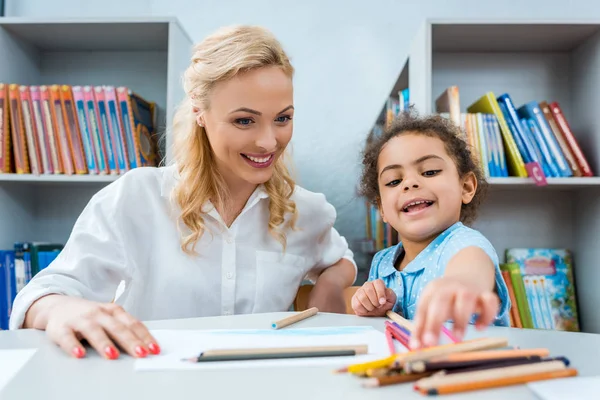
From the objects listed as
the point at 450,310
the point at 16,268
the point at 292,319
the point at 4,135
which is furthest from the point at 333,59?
the point at 450,310

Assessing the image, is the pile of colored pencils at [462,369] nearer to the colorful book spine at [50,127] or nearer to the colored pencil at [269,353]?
the colored pencil at [269,353]

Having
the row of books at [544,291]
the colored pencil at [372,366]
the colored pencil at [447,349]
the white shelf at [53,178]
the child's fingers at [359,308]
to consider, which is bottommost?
the row of books at [544,291]

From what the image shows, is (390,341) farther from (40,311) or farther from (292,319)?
(40,311)

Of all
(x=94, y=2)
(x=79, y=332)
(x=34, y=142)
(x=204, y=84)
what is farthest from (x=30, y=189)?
(x=79, y=332)

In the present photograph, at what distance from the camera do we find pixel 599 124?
6.03ft

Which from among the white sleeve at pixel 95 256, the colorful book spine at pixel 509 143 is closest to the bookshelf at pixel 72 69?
the white sleeve at pixel 95 256

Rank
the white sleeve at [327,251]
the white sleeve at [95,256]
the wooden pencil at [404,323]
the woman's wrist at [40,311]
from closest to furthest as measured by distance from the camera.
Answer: the wooden pencil at [404,323], the woman's wrist at [40,311], the white sleeve at [95,256], the white sleeve at [327,251]

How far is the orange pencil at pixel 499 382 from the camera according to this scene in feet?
1.44

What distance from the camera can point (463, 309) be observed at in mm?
487

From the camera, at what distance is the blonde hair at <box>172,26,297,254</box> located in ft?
3.84

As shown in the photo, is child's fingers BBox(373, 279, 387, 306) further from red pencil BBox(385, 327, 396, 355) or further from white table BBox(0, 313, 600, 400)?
white table BBox(0, 313, 600, 400)

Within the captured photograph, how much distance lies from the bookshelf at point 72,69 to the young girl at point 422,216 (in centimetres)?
84

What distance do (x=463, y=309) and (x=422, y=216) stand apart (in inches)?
24.6

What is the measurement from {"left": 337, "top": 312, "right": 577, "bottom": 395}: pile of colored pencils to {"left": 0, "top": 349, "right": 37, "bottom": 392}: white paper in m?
0.32
